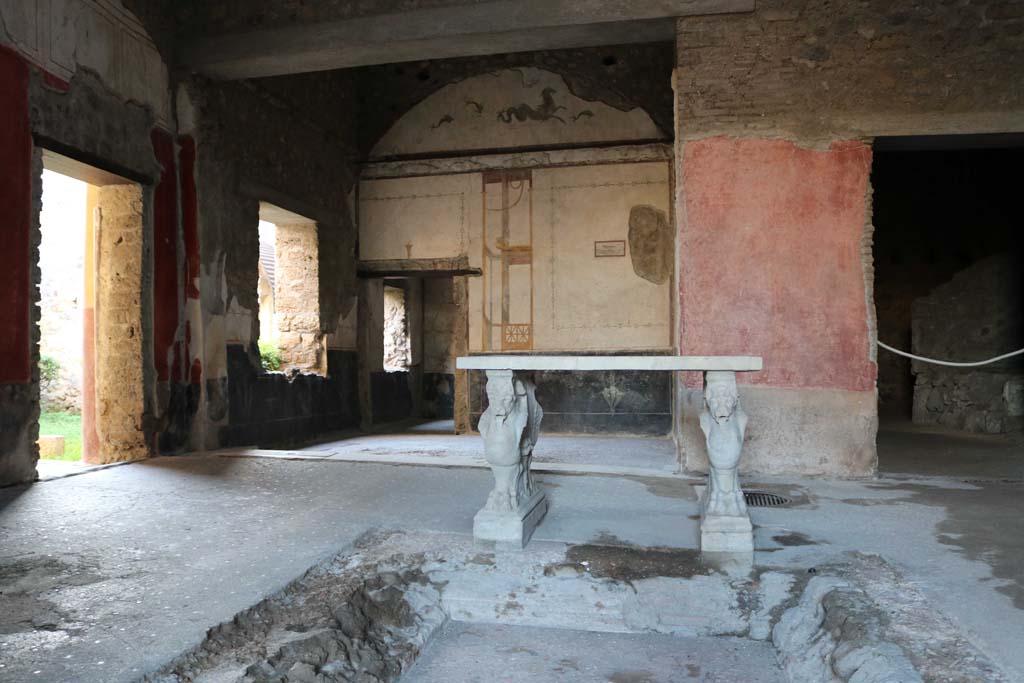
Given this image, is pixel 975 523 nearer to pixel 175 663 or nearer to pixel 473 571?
pixel 473 571

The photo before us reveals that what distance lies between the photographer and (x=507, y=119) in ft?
30.7

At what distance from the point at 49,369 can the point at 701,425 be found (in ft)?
40.5

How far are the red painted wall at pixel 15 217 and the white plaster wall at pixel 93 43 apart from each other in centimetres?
24

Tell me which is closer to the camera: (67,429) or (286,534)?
(286,534)

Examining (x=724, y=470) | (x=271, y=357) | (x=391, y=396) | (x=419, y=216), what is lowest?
(x=391, y=396)

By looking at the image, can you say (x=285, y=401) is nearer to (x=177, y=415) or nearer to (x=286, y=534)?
(x=177, y=415)

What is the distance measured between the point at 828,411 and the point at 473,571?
339cm

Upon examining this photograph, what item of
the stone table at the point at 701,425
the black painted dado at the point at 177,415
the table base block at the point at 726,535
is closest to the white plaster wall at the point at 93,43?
the black painted dado at the point at 177,415

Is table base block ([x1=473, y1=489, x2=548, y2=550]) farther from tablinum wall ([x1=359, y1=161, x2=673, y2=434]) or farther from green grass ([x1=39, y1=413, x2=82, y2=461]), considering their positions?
green grass ([x1=39, y1=413, x2=82, y2=461])

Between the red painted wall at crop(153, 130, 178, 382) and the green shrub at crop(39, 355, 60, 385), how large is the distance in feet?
23.9

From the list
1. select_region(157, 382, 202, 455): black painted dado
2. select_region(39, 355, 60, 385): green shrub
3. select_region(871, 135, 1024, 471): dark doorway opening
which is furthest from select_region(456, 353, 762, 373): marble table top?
select_region(39, 355, 60, 385): green shrub

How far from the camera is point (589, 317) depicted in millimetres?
8992

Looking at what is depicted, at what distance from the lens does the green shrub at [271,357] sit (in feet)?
27.9

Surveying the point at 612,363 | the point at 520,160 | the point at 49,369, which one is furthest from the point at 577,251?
the point at 49,369
